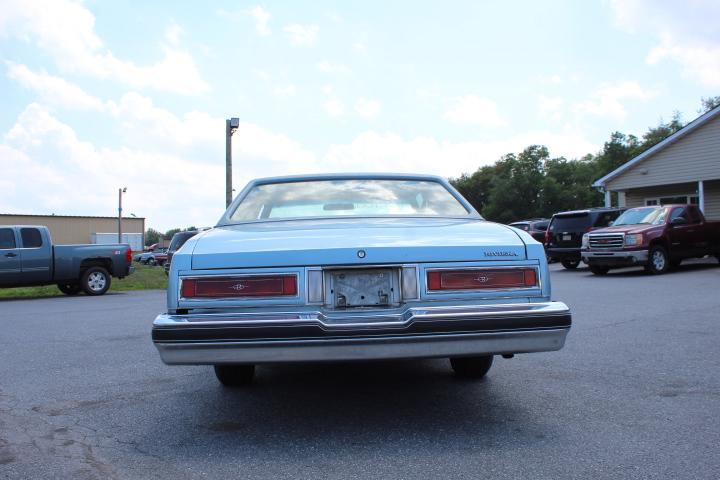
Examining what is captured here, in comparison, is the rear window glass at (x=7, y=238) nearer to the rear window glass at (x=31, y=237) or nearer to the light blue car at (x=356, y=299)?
the rear window glass at (x=31, y=237)

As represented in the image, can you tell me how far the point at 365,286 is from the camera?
11.3 ft

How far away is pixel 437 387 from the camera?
15.0 feet

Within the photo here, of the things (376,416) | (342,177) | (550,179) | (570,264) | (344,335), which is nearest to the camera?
(344,335)

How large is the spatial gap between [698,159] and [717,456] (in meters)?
20.5

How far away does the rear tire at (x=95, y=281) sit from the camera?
15.0 metres

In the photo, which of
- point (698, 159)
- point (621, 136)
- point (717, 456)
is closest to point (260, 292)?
point (717, 456)

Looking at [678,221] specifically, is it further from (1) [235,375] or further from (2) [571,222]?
(1) [235,375]

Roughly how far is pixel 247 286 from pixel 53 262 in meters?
12.8

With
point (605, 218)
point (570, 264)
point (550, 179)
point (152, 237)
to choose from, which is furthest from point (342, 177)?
point (152, 237)

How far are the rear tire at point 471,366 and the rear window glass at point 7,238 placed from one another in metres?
12.4

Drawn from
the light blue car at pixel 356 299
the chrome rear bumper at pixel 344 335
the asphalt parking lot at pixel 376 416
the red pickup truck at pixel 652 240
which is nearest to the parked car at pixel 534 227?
the red pickup truck at pixel 652 240

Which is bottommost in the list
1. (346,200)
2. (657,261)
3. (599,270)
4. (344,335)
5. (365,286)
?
(599,270)

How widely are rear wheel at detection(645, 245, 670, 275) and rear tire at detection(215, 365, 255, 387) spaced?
41.0ft

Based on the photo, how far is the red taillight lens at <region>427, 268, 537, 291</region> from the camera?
11.2 feet
